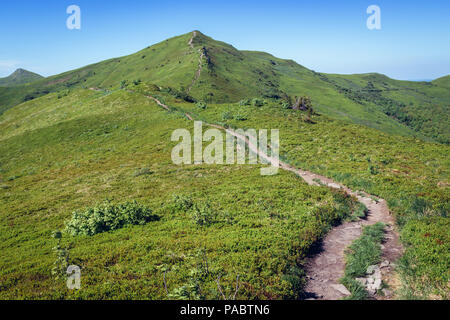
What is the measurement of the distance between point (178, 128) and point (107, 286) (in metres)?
33.7

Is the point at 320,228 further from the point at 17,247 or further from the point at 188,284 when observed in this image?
the point at 17,247

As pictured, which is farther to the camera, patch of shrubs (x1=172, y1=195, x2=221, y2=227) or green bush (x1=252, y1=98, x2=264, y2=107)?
green bush (x1=252, y1=98, x2=264, y2=107)

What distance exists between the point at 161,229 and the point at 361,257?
34.6 feet

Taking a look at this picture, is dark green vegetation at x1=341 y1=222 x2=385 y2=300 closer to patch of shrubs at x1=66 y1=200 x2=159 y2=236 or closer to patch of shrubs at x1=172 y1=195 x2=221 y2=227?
patch of shrubs at x1=172 y1=195 x2=221 y2=227

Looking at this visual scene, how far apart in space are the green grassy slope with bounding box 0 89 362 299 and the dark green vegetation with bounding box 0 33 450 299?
3.1 inches

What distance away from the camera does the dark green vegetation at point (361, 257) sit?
9.53 m

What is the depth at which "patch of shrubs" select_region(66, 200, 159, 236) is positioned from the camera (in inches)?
587

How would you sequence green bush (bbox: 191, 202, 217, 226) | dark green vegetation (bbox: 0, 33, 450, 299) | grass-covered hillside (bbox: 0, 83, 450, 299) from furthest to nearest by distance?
green bush (bbox: 191, 202, 217, 226) < dark green vegetation (bbox: 0, 33, 450, 299) < grass-covered hillside (bbox: 0, 83, 450, 299)

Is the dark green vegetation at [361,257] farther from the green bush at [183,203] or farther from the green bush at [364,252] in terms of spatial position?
the green bush at [183,203]

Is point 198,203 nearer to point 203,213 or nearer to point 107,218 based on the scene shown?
point 203,213

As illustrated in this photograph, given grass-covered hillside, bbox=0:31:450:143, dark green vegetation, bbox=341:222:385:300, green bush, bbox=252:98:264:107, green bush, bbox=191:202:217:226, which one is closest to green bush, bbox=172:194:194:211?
green bush, bbox=191:202:217:226

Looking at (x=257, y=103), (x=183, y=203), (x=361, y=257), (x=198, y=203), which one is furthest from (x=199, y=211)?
(x=257, y=103)

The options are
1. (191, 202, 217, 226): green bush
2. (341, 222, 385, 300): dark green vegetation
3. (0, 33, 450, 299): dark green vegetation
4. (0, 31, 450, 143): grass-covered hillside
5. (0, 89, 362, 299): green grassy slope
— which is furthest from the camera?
(0, 31, 450, 143): grass-covered hillside
